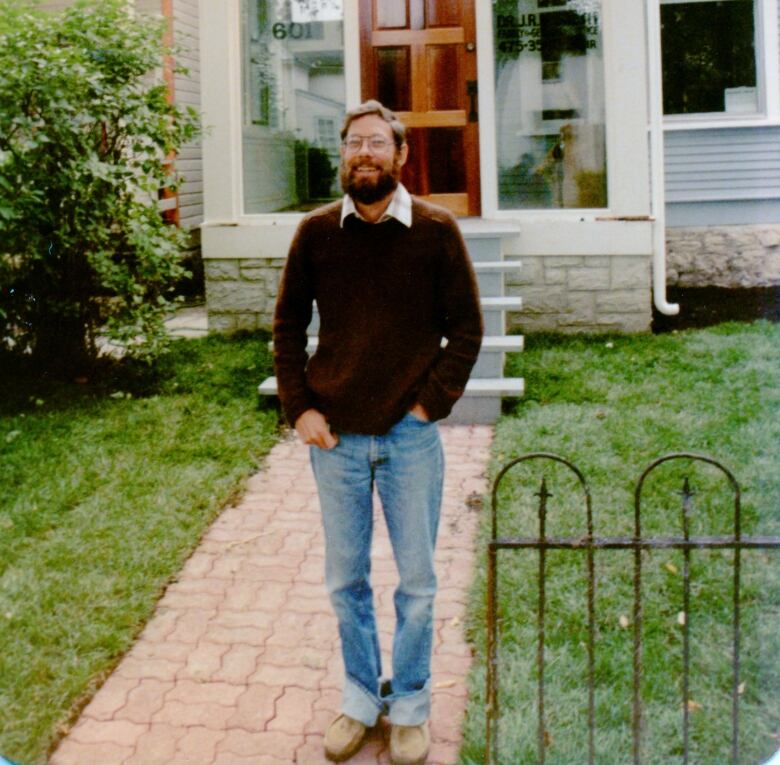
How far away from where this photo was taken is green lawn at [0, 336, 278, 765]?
3.05 meters

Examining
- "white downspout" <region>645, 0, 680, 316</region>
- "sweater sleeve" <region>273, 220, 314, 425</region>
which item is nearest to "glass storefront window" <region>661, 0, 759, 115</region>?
"white downspout" <region>645, 0, 680, 316</region>

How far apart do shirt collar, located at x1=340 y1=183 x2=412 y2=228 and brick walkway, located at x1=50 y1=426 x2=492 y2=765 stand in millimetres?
1423

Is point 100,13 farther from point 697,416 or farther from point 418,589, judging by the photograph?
point 418,589

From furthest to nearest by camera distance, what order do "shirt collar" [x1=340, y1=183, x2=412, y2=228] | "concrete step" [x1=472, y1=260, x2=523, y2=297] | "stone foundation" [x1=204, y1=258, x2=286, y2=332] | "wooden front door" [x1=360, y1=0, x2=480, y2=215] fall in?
"wooden front door" [x1=360, y1=0, x2=480, y2=215] < "stone foundation" [x1=204, y1=258, x2=286, y2=332] < "concrete step" [x1=472, y1=260, x2=523, y2=297] < "shirt collar" [x1=340, y1=183, x2=412, y2=228]

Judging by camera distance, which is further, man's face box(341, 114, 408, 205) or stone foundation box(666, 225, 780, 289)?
stone foundation box(666, 225, 780, 289)

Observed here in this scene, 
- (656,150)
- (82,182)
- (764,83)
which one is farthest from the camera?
(764,83)

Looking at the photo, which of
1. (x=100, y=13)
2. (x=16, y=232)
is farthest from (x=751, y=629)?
(x=100, y=13)

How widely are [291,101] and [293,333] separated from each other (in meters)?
5.44

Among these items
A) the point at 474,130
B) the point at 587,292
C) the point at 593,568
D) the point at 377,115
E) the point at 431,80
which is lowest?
the point at 593,568

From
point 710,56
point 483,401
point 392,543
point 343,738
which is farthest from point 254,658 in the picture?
point 710,56

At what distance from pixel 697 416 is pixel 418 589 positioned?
122 inches

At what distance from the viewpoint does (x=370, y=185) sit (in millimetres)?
2398

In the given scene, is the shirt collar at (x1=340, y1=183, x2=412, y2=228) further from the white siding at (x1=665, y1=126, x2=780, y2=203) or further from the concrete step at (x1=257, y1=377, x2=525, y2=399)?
the white siding at (x1=665, y1=126, x2=780, y2=203)

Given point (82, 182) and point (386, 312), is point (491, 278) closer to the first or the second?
point (82, 182)
